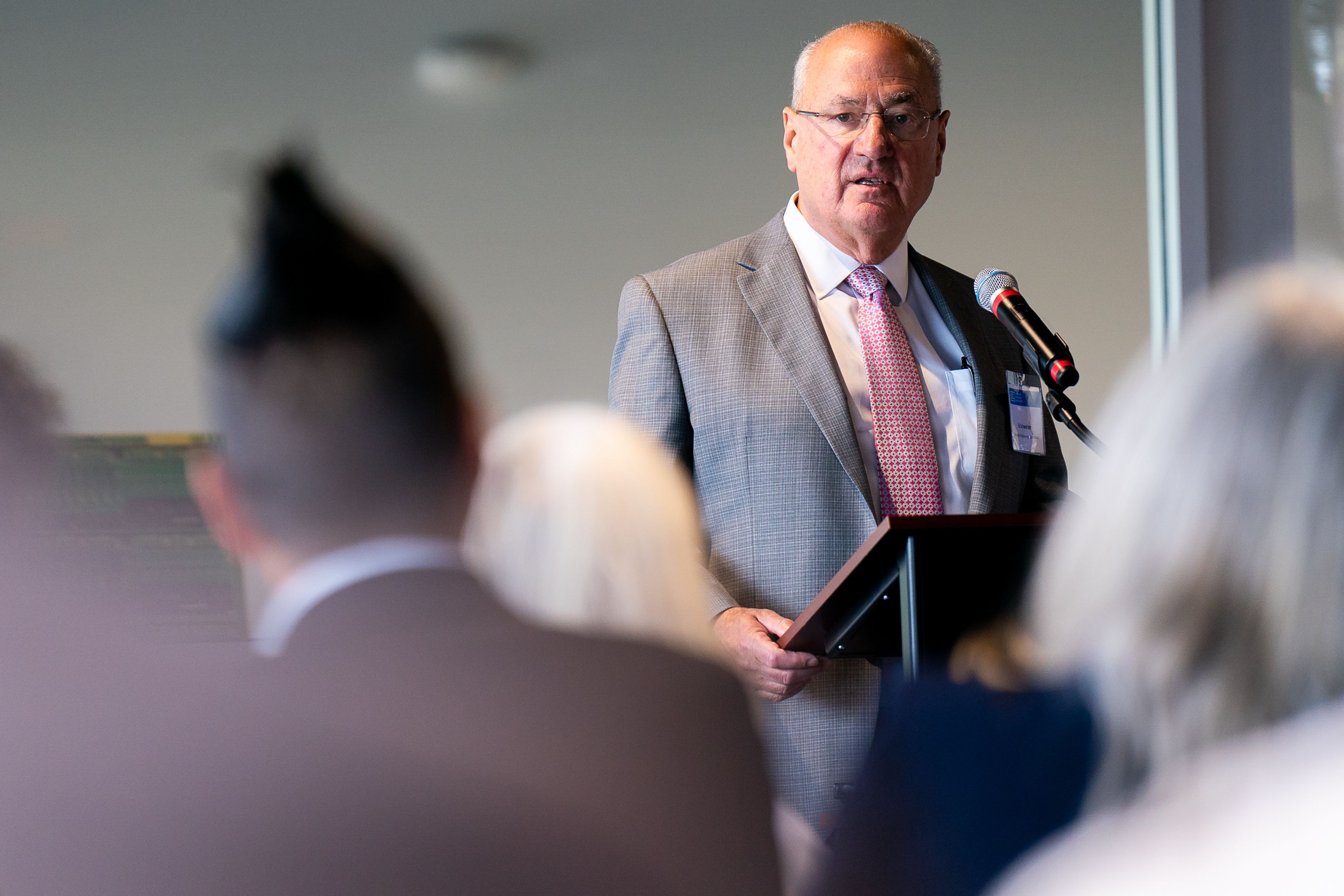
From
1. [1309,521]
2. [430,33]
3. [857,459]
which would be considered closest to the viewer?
[1309,521]

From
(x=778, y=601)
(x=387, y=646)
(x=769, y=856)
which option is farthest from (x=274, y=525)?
(x=778, y=601)

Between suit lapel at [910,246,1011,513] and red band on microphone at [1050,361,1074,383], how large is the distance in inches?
15.5

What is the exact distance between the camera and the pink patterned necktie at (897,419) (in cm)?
205

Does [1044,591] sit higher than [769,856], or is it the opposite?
[1044,591]

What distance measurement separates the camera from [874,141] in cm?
223

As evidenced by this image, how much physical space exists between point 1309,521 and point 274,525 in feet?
2.12

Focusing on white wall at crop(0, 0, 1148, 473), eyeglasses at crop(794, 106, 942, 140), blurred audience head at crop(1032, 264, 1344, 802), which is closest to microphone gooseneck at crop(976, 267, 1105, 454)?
eyeglasses at crop(794, 106, 942, 140)

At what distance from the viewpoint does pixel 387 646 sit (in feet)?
2.38

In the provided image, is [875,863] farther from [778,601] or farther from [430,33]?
[430,33]

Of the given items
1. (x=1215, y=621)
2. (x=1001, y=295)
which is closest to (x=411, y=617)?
(x=1215, y=621)

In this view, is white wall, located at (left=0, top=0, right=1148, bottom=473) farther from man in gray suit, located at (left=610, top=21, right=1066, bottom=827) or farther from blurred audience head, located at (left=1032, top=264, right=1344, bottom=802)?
blurred audience head, located at (left=1032, top=264, right=1344, bottom=802)

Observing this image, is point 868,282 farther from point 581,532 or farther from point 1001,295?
point 581,532

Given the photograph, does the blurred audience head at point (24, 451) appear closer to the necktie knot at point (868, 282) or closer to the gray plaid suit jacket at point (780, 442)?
the gray plaid suit jacket at point (780, 442)

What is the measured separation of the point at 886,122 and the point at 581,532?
1708mm
